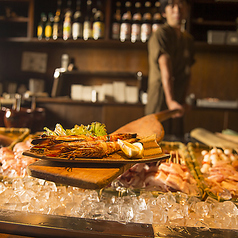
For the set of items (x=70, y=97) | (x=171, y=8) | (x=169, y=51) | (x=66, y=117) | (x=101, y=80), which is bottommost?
(x=66, y=117)

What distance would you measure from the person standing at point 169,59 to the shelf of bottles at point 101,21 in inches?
45.9

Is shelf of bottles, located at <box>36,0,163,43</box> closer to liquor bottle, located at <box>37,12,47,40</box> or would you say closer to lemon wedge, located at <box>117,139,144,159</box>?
liquor bottle, located at <box>37,12,47,40</box>

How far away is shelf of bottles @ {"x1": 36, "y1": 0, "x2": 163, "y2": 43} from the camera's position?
3859mm

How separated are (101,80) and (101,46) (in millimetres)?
519

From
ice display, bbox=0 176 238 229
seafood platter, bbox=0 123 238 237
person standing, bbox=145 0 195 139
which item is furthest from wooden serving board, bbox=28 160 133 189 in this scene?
person standing, bbox=145 0 195 139

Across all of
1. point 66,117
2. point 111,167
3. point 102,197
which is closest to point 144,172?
point 102,197

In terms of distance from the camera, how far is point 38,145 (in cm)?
61

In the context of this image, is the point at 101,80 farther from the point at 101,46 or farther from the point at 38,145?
the point at 38,145

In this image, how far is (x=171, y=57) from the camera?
270 cm

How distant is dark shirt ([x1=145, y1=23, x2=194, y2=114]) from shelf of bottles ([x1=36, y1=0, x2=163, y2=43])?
3.74ft

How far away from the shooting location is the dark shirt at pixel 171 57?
256 cm

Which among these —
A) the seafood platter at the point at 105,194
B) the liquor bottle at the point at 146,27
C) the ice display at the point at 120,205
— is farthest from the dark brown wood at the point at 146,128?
the liquor bottle at the point at 146,27

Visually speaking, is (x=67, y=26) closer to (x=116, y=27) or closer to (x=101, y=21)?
(x=101, y=21)

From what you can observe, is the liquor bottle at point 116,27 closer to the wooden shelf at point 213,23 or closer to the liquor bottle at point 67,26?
the liquor bottle at point 67,26
